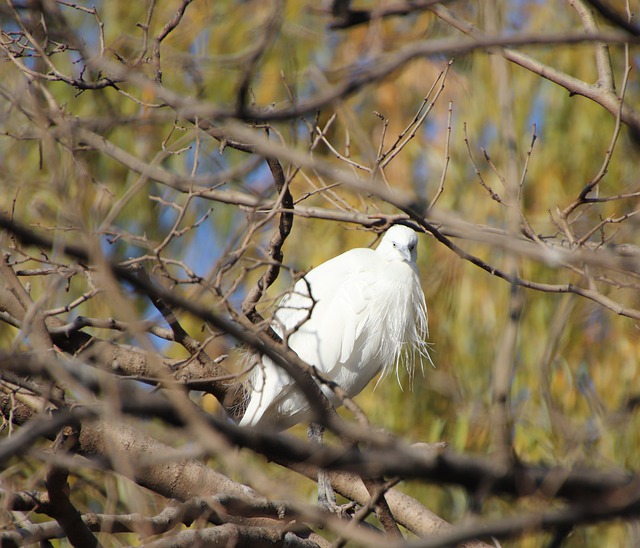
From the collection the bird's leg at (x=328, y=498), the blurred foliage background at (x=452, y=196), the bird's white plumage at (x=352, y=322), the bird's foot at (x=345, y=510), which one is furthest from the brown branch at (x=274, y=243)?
the blurred foliage background at (x=452, y=196)

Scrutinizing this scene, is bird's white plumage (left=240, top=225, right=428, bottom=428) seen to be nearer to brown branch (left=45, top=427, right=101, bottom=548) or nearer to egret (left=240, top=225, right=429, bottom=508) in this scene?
egret (left=240, top=225, right=429, bottom=508)

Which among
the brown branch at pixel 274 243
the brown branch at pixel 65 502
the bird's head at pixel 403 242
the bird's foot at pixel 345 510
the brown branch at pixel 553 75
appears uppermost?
the brown branch at pixel 553 75

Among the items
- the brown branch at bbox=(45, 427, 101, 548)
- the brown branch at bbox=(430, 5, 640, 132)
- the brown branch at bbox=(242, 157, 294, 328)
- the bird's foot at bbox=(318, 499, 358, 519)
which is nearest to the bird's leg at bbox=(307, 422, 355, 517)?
the bird's foot at bbox=(318, 499, 358, 519)

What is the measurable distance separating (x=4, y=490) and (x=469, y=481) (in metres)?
0.99

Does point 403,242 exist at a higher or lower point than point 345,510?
higher

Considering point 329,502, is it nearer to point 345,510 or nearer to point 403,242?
point 345,510

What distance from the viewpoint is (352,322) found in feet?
8.64

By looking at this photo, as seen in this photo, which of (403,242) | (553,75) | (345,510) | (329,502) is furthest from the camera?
(403,242)

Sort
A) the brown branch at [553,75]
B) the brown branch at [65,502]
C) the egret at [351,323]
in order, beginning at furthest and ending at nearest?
the egret at [351,323] → the brown branch at [553,75] → the brown branch at [65,502]

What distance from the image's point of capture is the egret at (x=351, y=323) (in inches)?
101

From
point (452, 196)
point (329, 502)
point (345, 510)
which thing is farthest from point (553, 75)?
point (452, 196)

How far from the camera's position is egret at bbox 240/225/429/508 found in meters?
2.57

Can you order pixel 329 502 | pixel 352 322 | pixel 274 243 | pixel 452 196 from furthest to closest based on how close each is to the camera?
pixel 452 196
pixel 352 322
pixel 329 502
pixel 274 243

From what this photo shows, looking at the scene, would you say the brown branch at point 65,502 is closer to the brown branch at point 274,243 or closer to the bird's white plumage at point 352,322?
the brown branch at point 274,243
